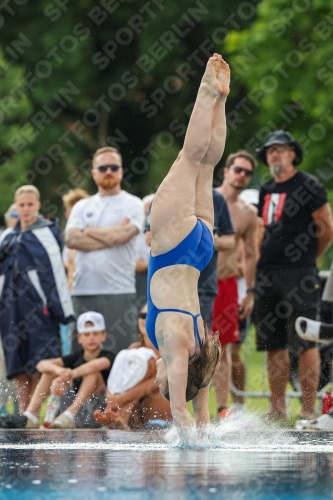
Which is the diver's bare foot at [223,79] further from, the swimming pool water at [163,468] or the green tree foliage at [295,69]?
the green tree foliage at [295,69]

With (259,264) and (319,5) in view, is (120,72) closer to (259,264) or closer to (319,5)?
(319,5)

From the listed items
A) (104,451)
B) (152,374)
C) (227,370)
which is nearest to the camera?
Result: (104,451)

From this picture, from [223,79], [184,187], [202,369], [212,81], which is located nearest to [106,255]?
[223,79]

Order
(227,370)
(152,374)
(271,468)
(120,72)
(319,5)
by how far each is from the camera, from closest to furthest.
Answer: (271,468) < (152,374) < (227,370) < (319,5) < (120,72)

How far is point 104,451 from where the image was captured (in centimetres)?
711

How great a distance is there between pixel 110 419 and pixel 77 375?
0.92 metres

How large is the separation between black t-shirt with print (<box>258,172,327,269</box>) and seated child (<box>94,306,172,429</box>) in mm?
1729

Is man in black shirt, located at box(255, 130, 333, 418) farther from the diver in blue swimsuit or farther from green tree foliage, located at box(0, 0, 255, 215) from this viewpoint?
green tree foliage, located at box(0, 0, 255, 215)

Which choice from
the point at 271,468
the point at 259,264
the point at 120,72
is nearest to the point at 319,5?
the point at 120,72

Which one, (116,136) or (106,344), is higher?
(116,136)

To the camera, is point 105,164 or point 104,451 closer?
point 104,451

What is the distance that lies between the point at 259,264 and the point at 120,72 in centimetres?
1920

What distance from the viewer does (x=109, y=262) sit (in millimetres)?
11227

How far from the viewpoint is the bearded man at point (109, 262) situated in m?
11.2
